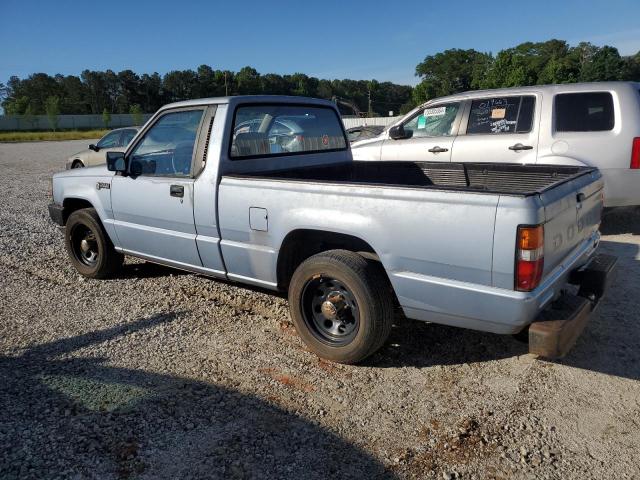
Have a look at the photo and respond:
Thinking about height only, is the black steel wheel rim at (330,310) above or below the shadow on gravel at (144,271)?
above

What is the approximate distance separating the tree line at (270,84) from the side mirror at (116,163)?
87.9 m

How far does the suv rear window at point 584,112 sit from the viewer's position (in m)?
6.09

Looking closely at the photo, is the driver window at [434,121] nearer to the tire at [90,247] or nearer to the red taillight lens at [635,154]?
the red taillight lens at [635,154]

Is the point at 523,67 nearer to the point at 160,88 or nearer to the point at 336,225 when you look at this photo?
the point at 160,88

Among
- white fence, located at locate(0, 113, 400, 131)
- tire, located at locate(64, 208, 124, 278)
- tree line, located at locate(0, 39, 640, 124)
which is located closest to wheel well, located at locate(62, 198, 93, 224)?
tire, located at locate(64, 208, 124, 278)

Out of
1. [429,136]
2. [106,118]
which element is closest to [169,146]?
[429,136]

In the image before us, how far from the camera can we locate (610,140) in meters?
6.00

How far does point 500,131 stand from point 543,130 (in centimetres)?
55

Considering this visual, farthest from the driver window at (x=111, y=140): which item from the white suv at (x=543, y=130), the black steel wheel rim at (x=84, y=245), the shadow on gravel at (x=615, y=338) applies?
the shadow on gravel at (x=615, y=338)

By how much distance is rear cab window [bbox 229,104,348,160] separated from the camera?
4191 millimetres

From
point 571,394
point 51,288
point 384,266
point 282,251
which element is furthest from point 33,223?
point 571,394

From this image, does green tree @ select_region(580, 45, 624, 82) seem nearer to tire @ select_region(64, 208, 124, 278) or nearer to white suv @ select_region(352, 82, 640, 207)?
white suv @ select_region(352, 82, 640, 207)

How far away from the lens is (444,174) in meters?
4.59

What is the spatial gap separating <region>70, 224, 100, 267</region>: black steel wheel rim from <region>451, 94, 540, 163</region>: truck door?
4.72 meters
